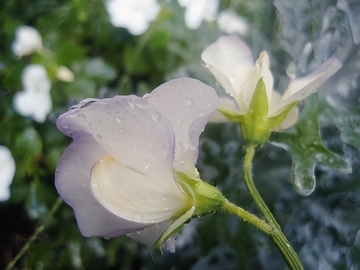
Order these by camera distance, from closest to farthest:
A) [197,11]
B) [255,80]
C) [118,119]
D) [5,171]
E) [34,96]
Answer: [118,119]
[255,80]
[5,171]
[34,96]
[197,11]

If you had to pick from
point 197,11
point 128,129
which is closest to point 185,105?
point 128,129

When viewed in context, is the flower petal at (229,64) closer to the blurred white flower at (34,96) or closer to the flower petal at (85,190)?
the flower petal at (85,190)

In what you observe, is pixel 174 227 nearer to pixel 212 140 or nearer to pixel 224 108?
pixel 224 108

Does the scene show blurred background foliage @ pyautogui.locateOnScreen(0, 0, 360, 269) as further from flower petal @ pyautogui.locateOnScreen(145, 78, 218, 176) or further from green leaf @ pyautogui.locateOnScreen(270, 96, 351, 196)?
flower petal @ pyautogui.locateOnScreen(145, 78, 218, 176)

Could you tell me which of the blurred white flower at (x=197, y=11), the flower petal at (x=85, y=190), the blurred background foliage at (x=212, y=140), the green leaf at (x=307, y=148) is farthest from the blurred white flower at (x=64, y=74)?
the flower petal at (x=85, y=190)

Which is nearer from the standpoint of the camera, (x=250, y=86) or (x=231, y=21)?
(x=250, y=86)

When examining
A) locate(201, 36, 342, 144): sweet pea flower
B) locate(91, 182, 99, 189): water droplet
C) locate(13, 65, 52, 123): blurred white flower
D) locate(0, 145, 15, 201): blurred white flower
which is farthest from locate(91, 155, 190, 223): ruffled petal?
locate(13, 65, 52, 123): blurred white flower

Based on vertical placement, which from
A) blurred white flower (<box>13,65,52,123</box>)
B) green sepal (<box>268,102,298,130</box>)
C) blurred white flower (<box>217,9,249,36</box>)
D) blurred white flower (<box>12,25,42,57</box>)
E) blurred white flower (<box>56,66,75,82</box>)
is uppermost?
green sepal (<box>268,102,298,130</box>)
